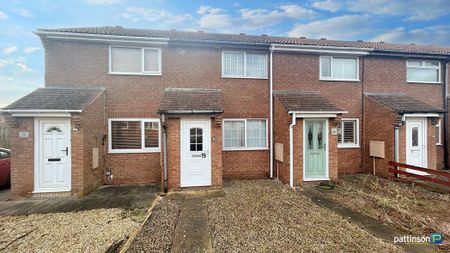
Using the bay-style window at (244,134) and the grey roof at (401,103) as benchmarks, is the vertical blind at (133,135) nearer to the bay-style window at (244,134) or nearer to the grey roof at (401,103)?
the bay-style window at (244,134)

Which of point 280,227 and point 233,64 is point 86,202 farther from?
point 233,64

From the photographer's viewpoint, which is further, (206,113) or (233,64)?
(233,64)

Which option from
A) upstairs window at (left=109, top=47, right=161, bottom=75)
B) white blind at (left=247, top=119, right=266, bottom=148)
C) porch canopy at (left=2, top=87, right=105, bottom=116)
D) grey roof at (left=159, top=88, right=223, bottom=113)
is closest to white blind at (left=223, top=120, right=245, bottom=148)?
white blind at (left=247, top=119, right=266, bottom=148)

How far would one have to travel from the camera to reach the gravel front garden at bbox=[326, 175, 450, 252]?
4508 millimetres

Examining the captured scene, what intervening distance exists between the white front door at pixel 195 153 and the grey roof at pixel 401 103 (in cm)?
806

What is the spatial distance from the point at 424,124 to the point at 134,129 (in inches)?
505

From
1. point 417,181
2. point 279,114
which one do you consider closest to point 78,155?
point 279,114

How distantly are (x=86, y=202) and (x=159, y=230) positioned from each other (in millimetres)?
3339

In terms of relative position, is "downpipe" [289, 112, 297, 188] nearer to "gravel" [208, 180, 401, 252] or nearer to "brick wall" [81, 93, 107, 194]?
"gravel" [208, 180, 401, 252]

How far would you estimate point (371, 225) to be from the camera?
4.53 meters

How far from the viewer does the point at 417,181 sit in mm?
7801

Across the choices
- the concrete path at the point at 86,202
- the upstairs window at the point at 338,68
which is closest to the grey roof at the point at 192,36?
the upstairs window at the point at 338,68

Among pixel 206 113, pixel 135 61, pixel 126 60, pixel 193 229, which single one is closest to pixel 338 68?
pixel 206 113

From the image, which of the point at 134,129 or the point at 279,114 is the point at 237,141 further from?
the point at 134,129
